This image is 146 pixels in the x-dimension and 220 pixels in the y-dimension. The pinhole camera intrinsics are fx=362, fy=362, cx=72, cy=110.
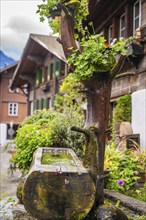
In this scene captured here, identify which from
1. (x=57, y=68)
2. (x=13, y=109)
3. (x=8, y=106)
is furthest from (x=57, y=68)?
(x=13, y=109)

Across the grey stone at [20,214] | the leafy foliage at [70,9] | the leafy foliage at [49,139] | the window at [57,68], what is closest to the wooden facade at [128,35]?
the leafy foliage at [70,9]

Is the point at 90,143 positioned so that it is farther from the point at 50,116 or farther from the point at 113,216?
the point at 50,116

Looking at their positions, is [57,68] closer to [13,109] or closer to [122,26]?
[122,26]

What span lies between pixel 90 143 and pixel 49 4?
2010mm

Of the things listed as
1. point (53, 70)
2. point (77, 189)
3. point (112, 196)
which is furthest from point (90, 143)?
point (53, 70)

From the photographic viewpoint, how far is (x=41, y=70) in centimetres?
2478

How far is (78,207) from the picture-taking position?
12.5 feet

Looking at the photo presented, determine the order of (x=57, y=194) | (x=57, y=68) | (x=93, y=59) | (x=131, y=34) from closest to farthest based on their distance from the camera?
(x=57, y=194), (x=93, y=59), (x=131, y=34), (x=57, y=68)

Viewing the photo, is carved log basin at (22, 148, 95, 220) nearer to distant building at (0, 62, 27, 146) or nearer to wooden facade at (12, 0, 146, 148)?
wooden facade at (12, 0, 146, 148)

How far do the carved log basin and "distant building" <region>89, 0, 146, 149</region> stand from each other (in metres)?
4.70

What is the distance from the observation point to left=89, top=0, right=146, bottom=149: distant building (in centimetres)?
971

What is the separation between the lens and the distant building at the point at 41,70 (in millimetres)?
20053

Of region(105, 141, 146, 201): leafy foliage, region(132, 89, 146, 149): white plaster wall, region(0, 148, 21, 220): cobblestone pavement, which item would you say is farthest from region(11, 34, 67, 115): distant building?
region(105, 141, 146, 201): leafy foliage

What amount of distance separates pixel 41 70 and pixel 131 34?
1427 cm
